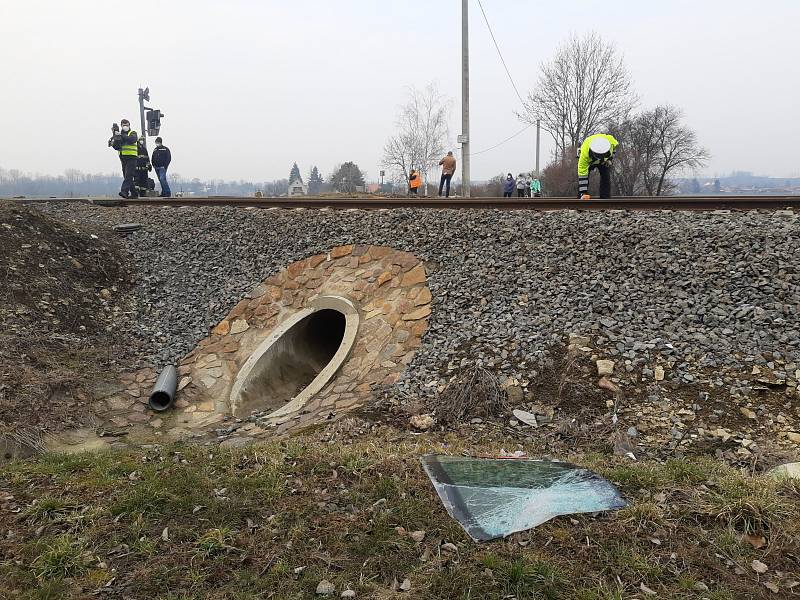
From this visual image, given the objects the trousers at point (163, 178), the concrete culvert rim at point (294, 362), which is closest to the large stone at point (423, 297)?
the concrete culvert rim at point (294, 362)

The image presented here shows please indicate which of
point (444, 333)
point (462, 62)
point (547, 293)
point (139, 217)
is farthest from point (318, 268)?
point (462, 62)

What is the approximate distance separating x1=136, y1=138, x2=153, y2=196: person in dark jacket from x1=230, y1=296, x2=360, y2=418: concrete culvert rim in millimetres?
9881

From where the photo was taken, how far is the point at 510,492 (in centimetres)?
346

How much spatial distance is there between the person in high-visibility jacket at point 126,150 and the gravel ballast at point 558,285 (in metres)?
7.10

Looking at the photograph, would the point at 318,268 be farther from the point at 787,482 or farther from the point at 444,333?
the point at 787,482

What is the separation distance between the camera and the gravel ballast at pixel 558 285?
5227 millimetres

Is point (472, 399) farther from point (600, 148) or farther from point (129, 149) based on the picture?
point (129, 149)

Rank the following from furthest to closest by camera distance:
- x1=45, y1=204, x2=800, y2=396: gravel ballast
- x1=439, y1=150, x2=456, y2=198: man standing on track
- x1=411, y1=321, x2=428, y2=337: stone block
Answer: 1. x1=439, y1=150, x2=456, y2=198: man standing on track
2. x1=411, y1=321, x2=428, y2=337: stone block
3. x1=45, y1=204, x2=800, y2=396: gravel ballast

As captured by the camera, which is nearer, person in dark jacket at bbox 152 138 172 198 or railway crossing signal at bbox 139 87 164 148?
person in dark jacket at bbox 152 138 172 198

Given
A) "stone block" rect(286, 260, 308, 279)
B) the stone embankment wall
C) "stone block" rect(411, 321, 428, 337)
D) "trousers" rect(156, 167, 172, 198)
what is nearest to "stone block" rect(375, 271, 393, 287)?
the stone embankment wall

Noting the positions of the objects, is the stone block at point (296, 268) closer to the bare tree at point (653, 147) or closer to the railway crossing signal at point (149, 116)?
the railway crossing signal at point (149, 116)

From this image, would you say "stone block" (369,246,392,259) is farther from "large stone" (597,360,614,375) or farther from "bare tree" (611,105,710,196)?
"bare tree" (611,105,710,196)

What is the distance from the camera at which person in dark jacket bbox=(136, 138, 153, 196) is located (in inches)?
605

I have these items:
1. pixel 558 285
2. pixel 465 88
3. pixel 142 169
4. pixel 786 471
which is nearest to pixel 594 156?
pixel 558 285
